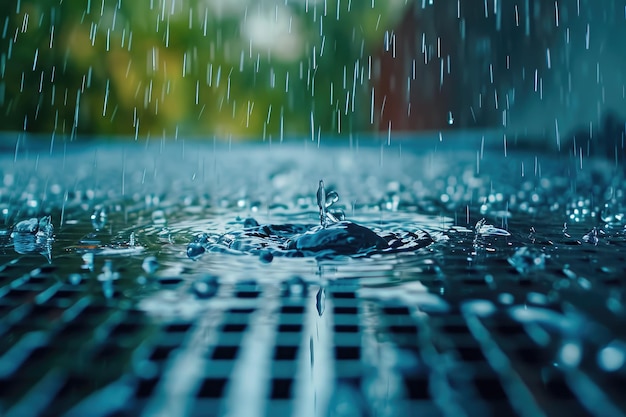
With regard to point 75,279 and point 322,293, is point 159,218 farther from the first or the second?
point 322,293

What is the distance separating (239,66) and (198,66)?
0.42 metres

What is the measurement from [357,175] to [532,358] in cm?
232

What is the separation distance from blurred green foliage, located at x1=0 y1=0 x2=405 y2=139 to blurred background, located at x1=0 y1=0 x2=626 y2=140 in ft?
0.04

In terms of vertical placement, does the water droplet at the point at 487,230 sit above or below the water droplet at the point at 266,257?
above

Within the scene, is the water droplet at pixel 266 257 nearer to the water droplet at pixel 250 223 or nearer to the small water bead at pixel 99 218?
the water droplet at pixel 250 223

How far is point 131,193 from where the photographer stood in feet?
8.12

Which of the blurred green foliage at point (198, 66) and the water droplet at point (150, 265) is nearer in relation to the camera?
the water droplet at point (150, 265)

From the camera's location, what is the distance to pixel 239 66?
Answer: 6875 millimetres

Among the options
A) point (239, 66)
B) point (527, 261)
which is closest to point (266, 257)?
point (527, 261)

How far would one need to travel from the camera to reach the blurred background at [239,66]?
5051mm

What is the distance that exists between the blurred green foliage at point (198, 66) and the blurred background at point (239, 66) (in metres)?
0.01

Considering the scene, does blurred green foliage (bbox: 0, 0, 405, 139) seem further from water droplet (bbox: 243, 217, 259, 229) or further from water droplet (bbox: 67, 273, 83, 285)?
water droplet (bbox: 67, 273, 83, 285)

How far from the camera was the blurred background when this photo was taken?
5.05 m

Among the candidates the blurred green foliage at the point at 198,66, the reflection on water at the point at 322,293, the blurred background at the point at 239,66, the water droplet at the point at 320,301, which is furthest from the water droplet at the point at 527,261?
the blurred green foliage at the point at 198,66
